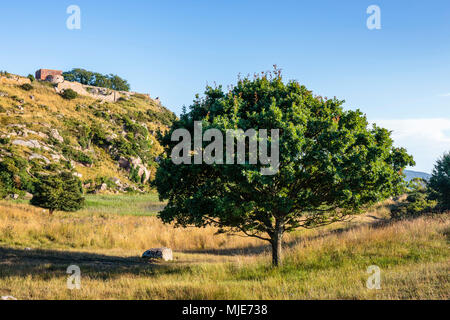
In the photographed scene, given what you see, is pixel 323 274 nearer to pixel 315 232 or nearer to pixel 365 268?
pixel 365 268

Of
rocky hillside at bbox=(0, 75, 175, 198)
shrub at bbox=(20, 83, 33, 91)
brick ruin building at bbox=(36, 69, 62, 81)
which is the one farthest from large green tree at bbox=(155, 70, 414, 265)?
brick ruin building at bbox=(36, 69, 62, 81)

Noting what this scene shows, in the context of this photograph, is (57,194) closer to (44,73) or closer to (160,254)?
(160,254)

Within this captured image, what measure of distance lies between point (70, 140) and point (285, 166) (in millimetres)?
72861

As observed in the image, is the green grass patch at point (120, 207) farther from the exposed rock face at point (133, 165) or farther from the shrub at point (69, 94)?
the shrub at point (69, 94)

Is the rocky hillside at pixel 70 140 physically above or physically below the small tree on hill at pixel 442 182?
above

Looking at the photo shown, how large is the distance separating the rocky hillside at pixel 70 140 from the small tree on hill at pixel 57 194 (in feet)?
37.5

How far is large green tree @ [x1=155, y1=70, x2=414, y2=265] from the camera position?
11.9 m

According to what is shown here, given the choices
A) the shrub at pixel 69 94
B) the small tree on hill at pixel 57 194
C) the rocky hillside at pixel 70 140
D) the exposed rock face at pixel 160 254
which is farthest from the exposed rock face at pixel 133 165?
the exposed rock face at pixel 160 254

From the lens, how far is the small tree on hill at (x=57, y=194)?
30.8 metres

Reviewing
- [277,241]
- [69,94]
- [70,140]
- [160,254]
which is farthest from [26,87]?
[277,241]

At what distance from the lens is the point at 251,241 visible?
2658cm

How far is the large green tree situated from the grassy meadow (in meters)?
2.45
